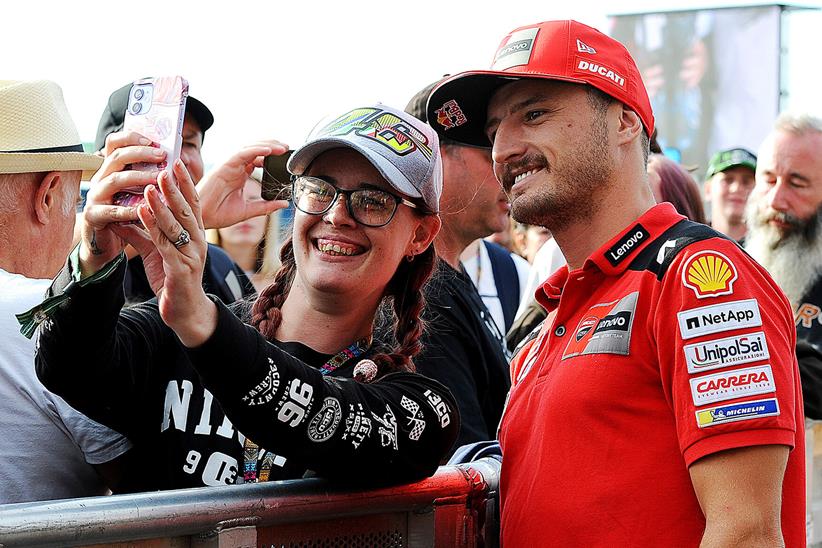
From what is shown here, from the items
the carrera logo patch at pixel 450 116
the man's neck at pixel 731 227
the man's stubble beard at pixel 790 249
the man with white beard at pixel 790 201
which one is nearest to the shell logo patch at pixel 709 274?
the carrera logo patch at pixel 450 116

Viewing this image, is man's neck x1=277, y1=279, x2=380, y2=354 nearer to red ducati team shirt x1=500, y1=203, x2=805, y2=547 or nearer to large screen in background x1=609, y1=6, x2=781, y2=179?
red ducati team shirt x1=500, y1=203, x2=805, y2=547

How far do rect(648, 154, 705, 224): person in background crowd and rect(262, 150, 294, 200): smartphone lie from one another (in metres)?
2.39

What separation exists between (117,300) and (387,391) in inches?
23.6

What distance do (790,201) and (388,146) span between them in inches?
139

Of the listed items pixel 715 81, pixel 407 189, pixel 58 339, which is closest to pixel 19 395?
pixel 58 339

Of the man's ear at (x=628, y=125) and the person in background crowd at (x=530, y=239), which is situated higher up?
the man's ear at (x=628, y=125)

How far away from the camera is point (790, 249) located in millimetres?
5348

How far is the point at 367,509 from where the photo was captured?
2.30 m

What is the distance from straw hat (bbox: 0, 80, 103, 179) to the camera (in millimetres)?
2502

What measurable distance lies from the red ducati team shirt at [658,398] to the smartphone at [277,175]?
0.99m

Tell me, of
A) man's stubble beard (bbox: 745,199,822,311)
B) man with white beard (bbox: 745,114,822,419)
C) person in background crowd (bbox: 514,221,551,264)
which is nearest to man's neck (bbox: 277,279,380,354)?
man's stubble beard (bbox: 745,199,822,311)

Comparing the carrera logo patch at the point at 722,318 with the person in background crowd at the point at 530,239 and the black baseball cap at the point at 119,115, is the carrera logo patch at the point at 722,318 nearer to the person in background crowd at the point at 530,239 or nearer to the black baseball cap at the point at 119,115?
the black baseball cap at the point at 119,115

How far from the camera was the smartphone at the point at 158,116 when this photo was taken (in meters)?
2.13

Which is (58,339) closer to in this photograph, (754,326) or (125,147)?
(125,147)
